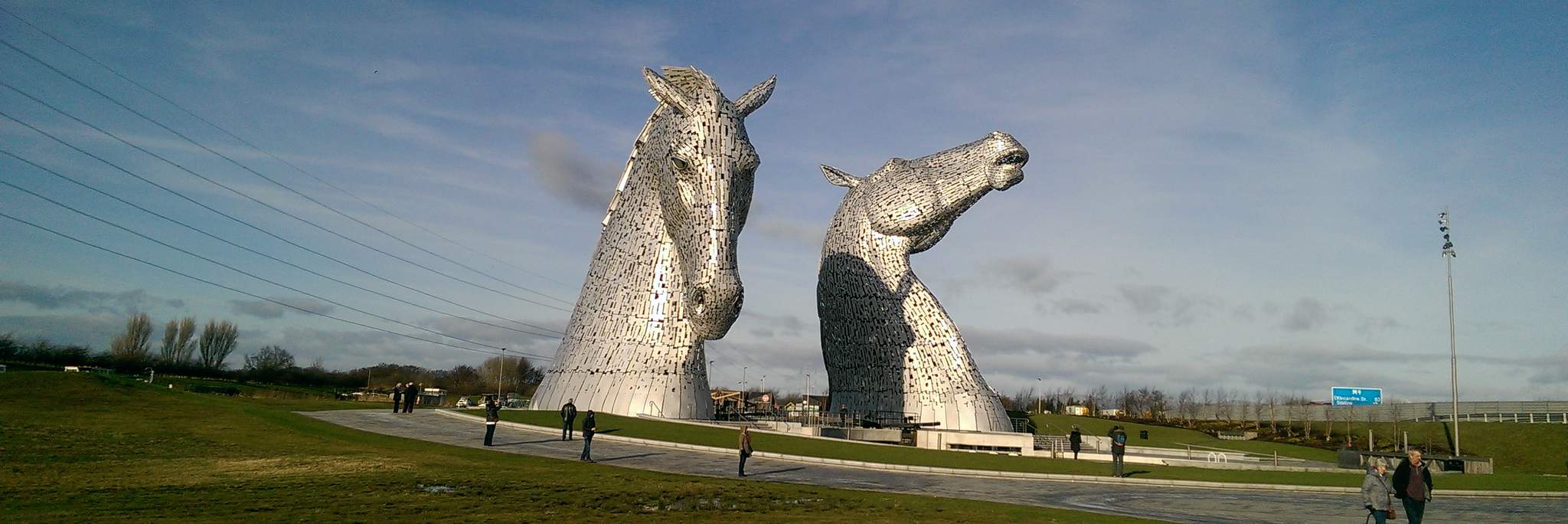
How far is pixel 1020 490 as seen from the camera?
15.2 meters

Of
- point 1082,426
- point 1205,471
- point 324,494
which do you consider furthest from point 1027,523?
point 1082,426

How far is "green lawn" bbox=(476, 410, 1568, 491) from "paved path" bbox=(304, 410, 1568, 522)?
1.15 m

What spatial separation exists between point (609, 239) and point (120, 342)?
49514 mm

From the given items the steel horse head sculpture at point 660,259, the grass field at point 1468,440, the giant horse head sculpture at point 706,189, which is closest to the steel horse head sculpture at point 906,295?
the steel horse head sculpture at point 660,259

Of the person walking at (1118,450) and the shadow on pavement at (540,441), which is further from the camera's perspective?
the person walking at (1118,450)

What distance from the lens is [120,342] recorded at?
57.2 meters

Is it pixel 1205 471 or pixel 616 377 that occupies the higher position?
pixel 616 377

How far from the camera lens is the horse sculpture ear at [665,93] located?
19094mm

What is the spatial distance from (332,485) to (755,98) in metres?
13.0

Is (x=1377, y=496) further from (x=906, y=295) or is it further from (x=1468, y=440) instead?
(x=1468, y=440)

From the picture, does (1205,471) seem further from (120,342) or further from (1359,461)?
(120,342)

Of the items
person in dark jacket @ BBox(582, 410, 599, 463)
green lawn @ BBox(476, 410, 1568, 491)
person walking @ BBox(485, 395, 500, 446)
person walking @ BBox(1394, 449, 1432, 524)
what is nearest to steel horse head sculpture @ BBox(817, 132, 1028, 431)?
green lawn @ BBox(476, 410, 1568, 491)

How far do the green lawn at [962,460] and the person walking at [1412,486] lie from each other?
7.70 metres

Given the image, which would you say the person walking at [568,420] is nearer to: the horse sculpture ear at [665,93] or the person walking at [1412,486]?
the horse sculpture ear at [665,93]
